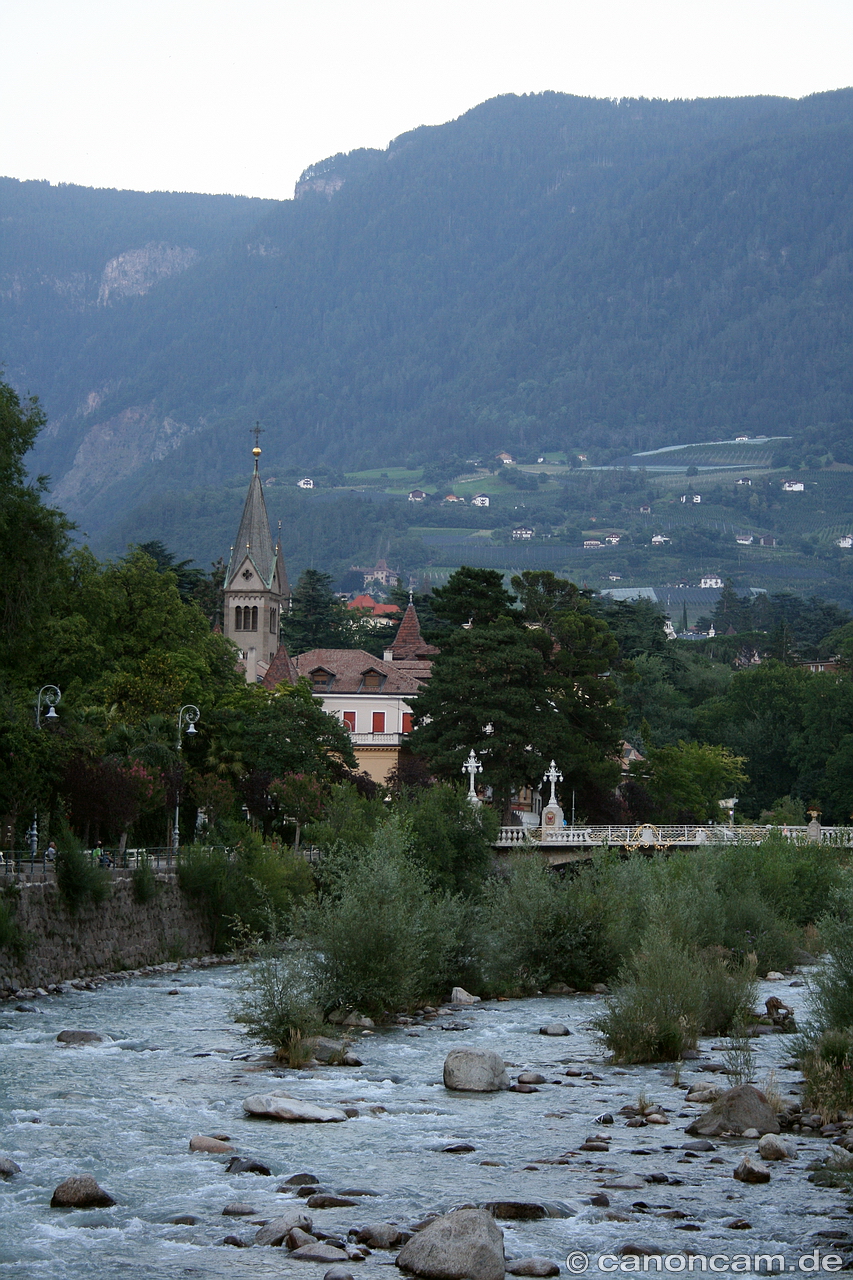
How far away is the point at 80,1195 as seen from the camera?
20.3 meters

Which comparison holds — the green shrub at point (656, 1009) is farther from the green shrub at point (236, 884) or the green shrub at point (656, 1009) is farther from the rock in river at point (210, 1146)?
the green shrub at point (236, 884)

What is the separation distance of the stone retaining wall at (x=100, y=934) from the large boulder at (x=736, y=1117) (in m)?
20.7

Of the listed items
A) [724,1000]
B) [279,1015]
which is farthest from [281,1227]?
[724,1000]

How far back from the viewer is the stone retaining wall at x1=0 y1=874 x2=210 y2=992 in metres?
40.5

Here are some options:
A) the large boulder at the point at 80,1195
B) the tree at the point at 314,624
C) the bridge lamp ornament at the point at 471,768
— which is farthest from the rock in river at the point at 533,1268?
the tree at the point at 314,624

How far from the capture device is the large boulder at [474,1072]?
29.1 metres

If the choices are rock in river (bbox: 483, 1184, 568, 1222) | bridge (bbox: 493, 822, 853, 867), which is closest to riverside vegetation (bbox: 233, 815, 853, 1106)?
rock in river (bbox: 483, 1184, 568, 1222)

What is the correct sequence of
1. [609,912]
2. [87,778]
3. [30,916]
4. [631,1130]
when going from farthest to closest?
[87,778] → [609,912] → [30,916] → [631,1130]

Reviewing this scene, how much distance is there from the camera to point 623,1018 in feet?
107

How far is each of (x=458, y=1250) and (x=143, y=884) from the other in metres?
31.3

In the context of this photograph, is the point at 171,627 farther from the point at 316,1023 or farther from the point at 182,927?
the point at 316,1023

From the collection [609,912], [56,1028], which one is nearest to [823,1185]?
[56,1028]

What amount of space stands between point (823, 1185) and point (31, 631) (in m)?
35.3

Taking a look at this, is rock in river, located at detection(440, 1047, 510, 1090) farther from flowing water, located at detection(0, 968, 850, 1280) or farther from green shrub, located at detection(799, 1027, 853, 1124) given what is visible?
green shrub, located at detection(799, 1027, 853, 1124)
